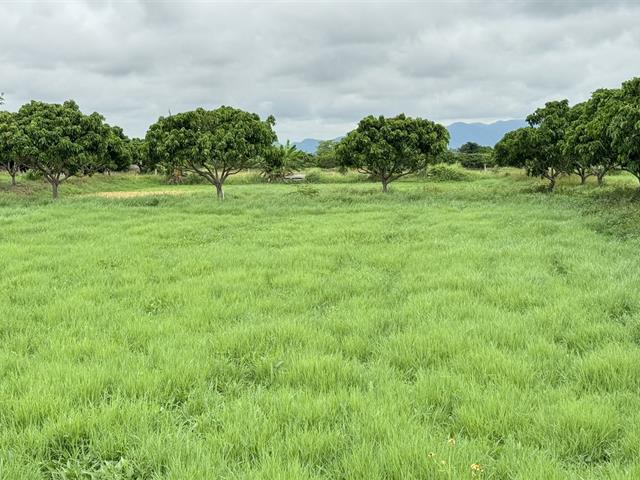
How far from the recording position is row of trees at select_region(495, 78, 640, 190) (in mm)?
19453

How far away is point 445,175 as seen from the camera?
5409cm

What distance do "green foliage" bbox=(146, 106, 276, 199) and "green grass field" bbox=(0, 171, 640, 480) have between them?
49.2ft

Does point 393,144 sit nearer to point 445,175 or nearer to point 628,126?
point 628,126

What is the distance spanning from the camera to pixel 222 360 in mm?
5145

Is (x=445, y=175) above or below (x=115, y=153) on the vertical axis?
below

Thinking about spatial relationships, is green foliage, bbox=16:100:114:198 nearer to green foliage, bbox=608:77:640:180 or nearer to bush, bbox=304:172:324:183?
green foliage, bbox=608:77:640:180

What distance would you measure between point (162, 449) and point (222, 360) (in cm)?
169

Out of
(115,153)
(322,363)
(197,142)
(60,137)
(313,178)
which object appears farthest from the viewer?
(313,178)

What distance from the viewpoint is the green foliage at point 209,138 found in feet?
85.0

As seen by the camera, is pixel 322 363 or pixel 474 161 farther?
pixel 474 161

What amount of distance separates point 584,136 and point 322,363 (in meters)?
23.4

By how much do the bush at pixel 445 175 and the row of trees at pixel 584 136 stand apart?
19.0 m

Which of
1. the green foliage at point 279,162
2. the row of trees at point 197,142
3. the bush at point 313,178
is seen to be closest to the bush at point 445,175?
the bush at point 313,178

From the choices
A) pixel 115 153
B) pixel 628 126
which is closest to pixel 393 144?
pixel 628 126
